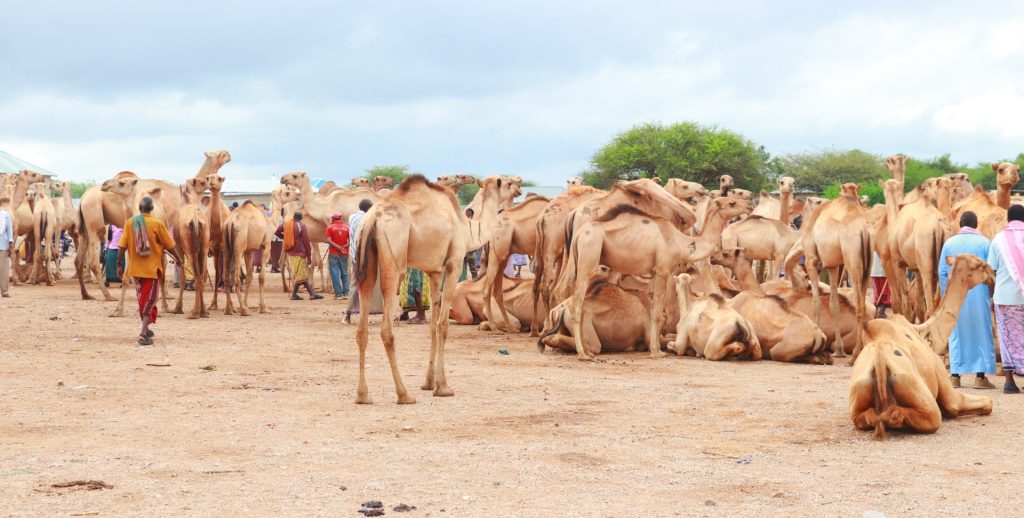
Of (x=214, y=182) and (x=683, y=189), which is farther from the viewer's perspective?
(x=214, y=182)

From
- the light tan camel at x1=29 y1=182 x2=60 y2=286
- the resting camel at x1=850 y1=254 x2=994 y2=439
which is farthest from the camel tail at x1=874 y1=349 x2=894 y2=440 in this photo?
the light tan camel at x1=29 y1=182 x2=60 y2=286

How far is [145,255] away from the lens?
44.5 feet

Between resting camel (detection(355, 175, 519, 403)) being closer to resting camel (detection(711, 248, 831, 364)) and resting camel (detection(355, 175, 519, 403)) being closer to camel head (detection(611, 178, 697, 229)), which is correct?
resting camel (detection(711, 248, 831, 364))

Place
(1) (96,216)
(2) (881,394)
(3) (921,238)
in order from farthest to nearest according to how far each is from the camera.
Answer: (1) (96,216), (3) (921,238), (2) (881,394)

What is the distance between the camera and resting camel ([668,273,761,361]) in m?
12.8

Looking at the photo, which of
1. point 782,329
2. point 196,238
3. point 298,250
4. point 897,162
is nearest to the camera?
point 782,329

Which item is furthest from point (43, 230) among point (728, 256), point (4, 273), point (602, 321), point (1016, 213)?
point (1016, 213)

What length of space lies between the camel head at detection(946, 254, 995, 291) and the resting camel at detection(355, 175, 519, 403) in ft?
13.0

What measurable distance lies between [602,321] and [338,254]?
360 inches

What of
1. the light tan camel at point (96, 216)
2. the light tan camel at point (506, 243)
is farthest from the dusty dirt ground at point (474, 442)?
the light tan camel at point (96, 216)

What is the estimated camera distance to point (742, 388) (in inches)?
418

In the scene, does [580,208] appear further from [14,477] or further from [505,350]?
[14,477]

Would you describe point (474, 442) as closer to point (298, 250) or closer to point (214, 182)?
point (214, 182)

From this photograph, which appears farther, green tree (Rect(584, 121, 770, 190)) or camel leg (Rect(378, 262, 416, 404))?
green tree (Rect(584, 121, 770, 190))
